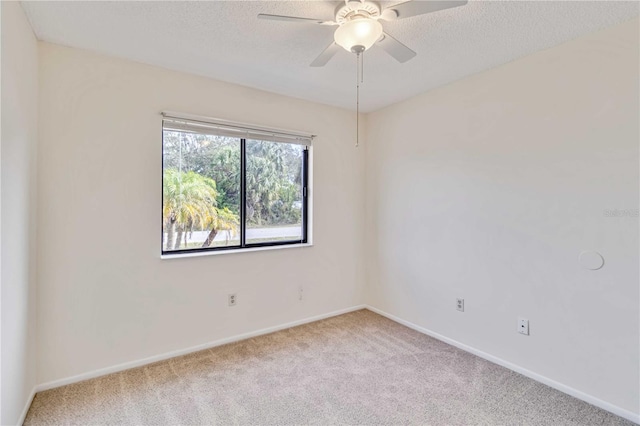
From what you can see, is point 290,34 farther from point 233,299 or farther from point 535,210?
point 233,299

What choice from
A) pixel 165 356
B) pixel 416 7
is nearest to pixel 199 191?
pixel 165 356

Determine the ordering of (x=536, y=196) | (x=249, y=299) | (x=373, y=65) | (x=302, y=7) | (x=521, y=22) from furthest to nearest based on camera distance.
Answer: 1. (x=249, y=299)
2. (x=373, y=65)
3. (x=536, y=196)
4. (x=521, y=22)
5. (x=302, y=7)

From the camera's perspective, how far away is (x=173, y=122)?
101 inches

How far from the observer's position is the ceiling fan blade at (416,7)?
1.39 meters

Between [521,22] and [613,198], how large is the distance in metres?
1.19

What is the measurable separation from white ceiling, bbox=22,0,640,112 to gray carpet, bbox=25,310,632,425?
2.32 meters

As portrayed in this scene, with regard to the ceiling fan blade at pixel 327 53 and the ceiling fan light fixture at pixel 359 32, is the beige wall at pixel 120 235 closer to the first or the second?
the ceiling fan blade at pixel 327 53

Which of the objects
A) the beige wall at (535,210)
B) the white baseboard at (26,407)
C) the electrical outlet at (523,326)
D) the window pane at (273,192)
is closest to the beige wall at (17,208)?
the white baseboard at (26,407)

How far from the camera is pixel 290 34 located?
202cm

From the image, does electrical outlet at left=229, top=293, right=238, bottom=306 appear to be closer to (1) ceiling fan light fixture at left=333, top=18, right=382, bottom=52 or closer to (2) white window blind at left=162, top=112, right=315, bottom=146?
(2) white window blind at left=162, top=112, right=315, bottom=146

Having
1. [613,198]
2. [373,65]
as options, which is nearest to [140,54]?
[373,65]

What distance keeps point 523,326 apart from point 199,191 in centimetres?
278

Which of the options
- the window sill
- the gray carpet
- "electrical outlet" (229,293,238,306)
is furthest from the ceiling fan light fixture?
"electrical outlet" (229,293,238,306)

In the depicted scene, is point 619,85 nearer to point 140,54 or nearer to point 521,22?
point 521,22
